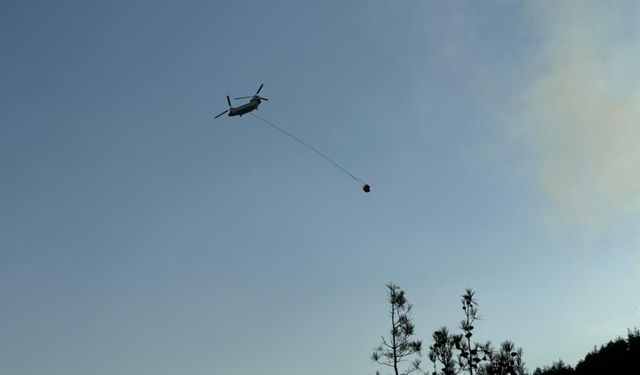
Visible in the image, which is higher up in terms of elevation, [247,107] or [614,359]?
[247,107]

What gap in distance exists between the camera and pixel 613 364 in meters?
51.9

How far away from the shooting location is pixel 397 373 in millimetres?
39688

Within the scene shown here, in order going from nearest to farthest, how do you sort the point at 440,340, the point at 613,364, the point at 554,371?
the point at 440,340, the point at 613,364, the point at 554,371

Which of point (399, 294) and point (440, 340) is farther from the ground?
point (399, 294)

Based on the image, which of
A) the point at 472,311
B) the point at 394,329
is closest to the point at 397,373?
the point at 394,329

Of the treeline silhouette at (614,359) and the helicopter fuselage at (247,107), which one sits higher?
the helicopter fuselage at (247,107)

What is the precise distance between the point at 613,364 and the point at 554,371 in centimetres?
1517

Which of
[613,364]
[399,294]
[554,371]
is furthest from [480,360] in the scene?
[554,371]

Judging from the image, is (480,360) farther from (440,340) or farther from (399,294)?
(399,294)

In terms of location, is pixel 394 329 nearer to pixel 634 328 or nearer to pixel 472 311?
pixel 472 311

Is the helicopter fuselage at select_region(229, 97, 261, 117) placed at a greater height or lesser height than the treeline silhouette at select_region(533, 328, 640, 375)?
greater

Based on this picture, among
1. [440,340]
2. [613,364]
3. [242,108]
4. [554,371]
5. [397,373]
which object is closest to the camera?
[440,340]

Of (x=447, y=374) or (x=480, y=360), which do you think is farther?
(x=447, y=374)

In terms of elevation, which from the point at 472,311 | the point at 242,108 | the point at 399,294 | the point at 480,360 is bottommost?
the point at 480,360
